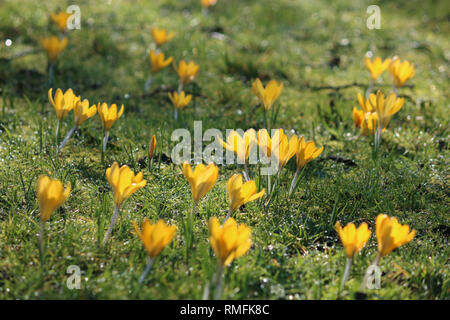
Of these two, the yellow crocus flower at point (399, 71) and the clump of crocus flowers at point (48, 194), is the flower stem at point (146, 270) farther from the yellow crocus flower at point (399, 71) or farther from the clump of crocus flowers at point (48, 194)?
the yellow crocus flower at point (399, 71)

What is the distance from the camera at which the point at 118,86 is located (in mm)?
3527

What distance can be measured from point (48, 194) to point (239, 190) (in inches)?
30.6

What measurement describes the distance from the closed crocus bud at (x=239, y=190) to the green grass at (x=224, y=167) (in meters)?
0.23

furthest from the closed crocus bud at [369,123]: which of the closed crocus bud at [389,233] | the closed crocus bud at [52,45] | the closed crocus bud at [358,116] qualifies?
the closed crocus bud at [52,45]

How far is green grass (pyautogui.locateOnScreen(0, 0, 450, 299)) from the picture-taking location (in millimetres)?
1726

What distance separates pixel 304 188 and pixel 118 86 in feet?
6.52

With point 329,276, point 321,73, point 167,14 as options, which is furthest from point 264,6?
point 329,276

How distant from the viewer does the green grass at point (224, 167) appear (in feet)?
5.66

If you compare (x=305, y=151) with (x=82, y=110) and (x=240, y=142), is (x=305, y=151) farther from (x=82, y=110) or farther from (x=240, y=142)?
(x=82, y=110)

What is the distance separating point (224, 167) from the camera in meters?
2.57

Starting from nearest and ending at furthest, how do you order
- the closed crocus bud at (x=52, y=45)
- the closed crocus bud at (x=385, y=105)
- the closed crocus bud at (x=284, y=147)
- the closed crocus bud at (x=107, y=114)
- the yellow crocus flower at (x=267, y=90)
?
the closed crocus bud at (x=284, y=147) → the closed crocus bud at (x=107, y=114) → the closed crocus bud at (x=385, y=105) → the yellow crocus flower at (x=267, y=90) → the closed crocus bud at (x=52, y=45)

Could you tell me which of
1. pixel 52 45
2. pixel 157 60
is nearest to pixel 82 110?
pixel 157 60
